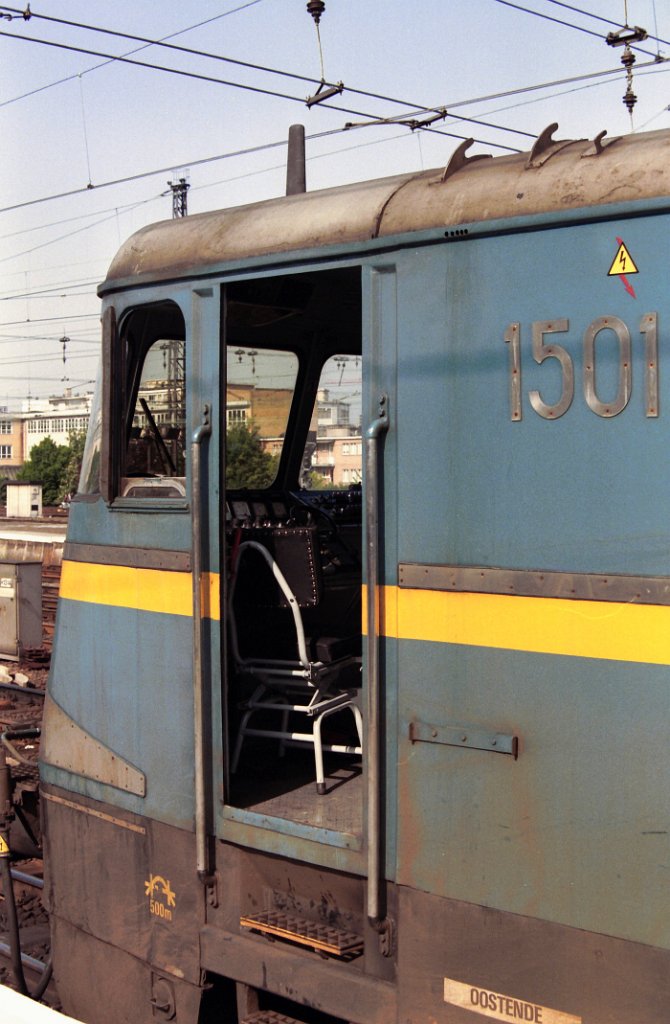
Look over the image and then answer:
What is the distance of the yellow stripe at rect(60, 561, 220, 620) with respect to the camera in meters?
4.37

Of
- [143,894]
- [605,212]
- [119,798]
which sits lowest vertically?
[143,894]

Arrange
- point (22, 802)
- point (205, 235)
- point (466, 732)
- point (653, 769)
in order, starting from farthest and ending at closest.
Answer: point (22, 802), point (205, 235), point (466, 732), point (653, 769)

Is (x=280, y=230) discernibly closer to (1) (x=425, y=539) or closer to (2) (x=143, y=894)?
(1) (x=425, y=539)

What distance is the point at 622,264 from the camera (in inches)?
130

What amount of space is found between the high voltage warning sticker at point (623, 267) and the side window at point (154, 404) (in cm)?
188

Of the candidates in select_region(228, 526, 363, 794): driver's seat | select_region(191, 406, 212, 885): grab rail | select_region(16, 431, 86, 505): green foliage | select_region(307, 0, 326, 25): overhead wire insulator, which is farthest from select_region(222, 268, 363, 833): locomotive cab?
select_region(16, 431, 86, 505): green foliage

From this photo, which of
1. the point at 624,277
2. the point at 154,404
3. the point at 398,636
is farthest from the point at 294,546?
the point at 624,277

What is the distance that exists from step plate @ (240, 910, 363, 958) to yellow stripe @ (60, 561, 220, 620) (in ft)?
3.69

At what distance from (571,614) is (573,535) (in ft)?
0.76

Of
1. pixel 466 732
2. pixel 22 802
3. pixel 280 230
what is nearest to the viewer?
pixel 466 732

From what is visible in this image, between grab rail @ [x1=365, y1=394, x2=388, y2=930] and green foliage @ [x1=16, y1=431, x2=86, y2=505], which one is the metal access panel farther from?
green foliage @ [x1=16, y1=431, x2=86, y2=505]

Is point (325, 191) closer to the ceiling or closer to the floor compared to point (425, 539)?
closer to the ceiling

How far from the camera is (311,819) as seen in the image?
428 cm

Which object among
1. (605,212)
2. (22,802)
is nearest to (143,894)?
(22,802)
